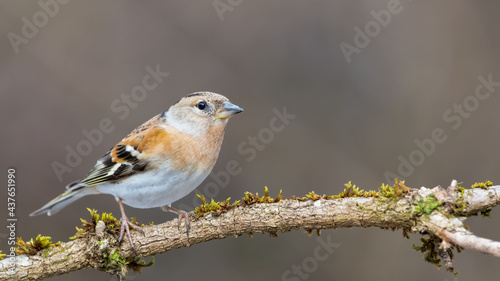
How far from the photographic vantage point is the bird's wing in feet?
14.0

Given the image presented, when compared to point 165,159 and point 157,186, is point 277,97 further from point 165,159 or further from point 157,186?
point 157,186

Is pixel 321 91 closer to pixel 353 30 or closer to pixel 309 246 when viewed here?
pixel 353 30

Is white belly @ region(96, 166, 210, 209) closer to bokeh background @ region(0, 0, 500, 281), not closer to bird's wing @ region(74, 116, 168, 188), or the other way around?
bird's wing @ region(74, 116, 168, 188)

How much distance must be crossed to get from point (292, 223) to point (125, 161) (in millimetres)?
1564

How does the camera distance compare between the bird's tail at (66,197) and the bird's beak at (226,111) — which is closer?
the bird's beak at (226,111)

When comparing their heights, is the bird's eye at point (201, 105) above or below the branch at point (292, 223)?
above

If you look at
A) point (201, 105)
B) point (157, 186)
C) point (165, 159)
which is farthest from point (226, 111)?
point (157, 186)

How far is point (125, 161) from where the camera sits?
4332 millimetres

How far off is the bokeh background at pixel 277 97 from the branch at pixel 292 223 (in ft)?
Result: 8.35

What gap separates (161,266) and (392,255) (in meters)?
2.94

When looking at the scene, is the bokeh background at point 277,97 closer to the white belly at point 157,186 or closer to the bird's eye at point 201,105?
the bird's eye at point 201,105

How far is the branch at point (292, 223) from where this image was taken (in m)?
3.24

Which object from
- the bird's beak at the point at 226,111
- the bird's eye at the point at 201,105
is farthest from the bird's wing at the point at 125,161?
the bird's beak at the point at 226,111

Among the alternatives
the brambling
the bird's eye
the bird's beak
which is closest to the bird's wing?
the brambling
